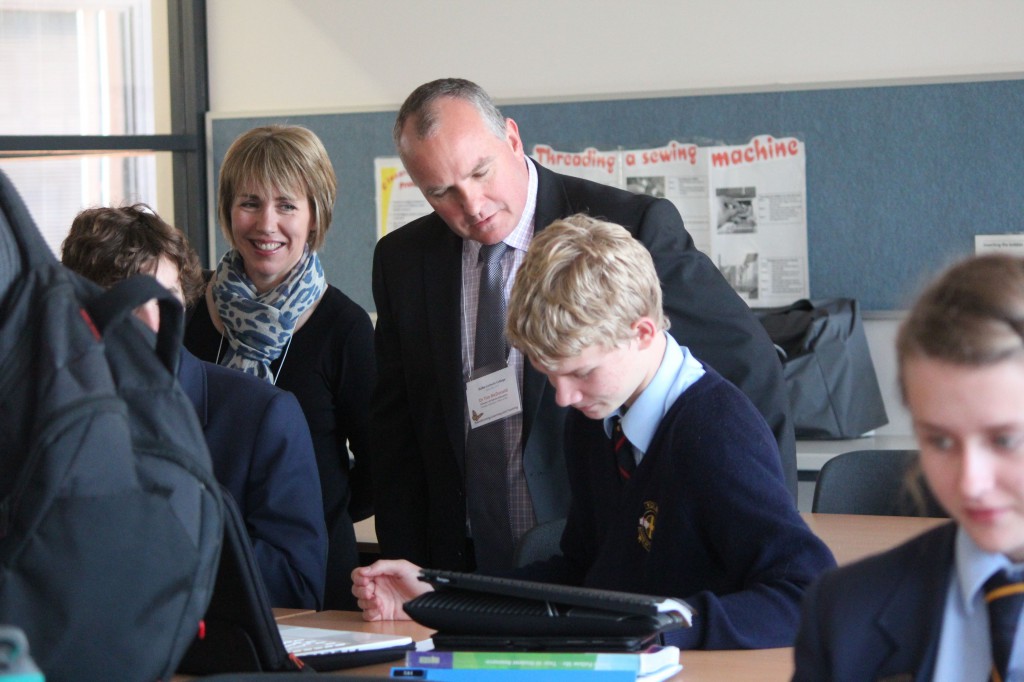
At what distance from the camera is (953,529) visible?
100 centimetres

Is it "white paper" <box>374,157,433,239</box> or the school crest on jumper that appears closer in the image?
the school crest on jumper

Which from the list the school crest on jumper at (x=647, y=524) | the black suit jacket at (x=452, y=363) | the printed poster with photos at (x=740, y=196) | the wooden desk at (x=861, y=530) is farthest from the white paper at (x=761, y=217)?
the school crest on jumper at (x=647, y=524)

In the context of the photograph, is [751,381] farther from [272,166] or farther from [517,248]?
[272,166]

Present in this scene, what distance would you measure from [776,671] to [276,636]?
0.55 metres

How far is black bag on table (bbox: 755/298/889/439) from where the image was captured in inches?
140

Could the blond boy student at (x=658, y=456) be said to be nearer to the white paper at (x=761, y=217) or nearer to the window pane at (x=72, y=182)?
the white paper at (x=761, y=217)

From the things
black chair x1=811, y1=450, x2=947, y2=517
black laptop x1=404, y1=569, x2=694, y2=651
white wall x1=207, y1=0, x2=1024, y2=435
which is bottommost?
black chair x1=811, y1=450, x2=947, y2=517

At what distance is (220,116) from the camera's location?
4512mm

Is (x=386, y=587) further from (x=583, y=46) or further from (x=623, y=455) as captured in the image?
(x=583, y=46)

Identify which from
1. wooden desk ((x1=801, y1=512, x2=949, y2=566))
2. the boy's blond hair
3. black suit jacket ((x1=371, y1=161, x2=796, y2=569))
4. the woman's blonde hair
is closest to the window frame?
the woman's blonde hair

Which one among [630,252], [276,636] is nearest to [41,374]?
[276,636]

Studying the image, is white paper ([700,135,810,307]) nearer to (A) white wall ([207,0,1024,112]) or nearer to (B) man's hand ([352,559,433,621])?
(A) white wall ([207,0,1024,112])

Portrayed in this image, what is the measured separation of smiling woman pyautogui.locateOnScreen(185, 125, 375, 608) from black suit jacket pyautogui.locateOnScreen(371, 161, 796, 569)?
8 centimetres

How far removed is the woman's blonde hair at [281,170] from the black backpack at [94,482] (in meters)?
1.35
